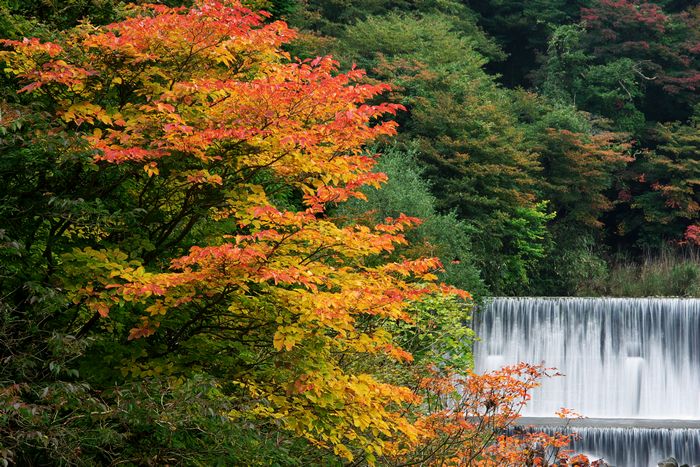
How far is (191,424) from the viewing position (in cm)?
611

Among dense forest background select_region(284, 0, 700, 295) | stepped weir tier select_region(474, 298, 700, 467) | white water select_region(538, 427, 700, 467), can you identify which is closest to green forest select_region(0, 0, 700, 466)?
white water select_region(538, 427, 700, 467)

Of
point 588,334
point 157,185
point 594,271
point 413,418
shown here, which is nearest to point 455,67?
point 594,271

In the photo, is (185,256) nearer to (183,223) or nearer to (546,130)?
(183,223)

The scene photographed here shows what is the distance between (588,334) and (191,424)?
17.7 m

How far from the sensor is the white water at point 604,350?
72.7ft

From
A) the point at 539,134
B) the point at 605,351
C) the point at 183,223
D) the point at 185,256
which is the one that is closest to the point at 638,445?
the point at 605,351

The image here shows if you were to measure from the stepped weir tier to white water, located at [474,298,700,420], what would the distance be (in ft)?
0.07

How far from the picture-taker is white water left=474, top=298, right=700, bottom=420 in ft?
72.7

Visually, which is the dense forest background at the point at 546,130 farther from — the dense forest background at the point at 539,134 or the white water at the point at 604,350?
the white water at the point at 604,350

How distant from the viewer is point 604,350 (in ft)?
73.9

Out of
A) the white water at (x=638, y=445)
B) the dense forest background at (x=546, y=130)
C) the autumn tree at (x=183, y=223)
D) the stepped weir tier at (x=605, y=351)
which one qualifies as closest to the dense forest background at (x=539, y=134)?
the dense forest background at (x=546, y=130)

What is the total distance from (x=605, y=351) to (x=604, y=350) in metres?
0.03

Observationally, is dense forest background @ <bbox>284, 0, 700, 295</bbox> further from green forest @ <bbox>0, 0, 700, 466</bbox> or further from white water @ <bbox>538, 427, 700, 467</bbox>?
green forest @ <bbox>0, 0, 700, 466</bbox>

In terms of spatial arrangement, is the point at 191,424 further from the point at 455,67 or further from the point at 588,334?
the point at 455,67
